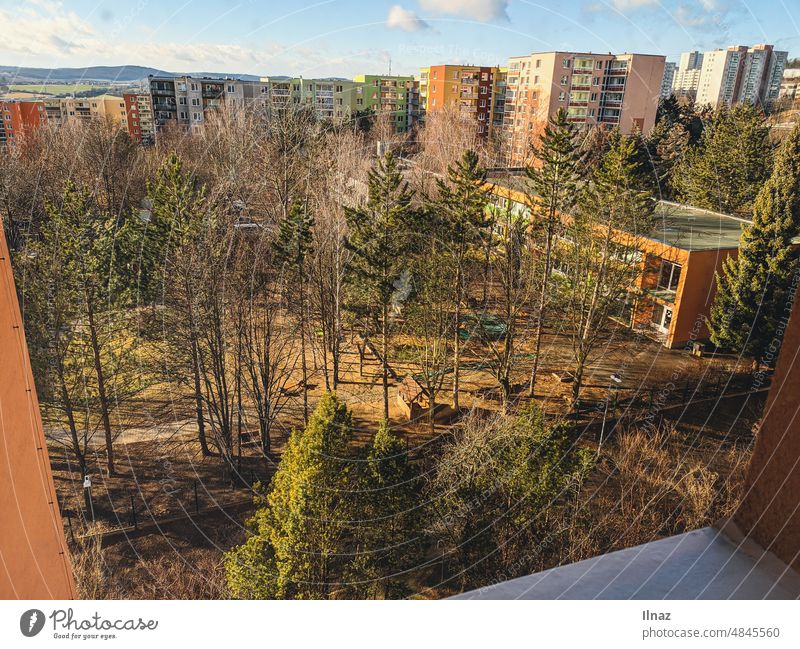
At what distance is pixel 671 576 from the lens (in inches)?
35.8

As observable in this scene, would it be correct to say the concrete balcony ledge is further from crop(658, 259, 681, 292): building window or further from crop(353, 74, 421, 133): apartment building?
crop(353, 74, 421, 133): apartment building

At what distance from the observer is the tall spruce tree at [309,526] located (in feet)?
13.3

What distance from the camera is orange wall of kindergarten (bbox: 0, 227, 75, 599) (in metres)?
0.99

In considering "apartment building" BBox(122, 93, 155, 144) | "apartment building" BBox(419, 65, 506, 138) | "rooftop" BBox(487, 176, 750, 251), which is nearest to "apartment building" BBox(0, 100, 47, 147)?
"apartment building" BBox(122, 93, 155, 144)

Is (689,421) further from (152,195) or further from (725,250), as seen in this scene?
(152,195)

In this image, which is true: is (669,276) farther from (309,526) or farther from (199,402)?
(309,526)

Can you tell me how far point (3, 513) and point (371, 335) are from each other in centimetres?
893

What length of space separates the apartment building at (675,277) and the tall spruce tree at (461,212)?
1043mm

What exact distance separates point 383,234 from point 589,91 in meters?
13.4

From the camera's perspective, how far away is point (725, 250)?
9086 millimetres

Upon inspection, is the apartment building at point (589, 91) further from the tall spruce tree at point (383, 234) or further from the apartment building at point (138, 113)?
the apartment building at point (138, 113)

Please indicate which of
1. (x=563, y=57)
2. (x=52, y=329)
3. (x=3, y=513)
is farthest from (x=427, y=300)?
(x=563, y=57)

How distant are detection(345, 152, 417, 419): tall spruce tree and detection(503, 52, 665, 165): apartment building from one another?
10685mm

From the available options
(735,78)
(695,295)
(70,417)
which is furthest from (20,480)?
(735,78)
